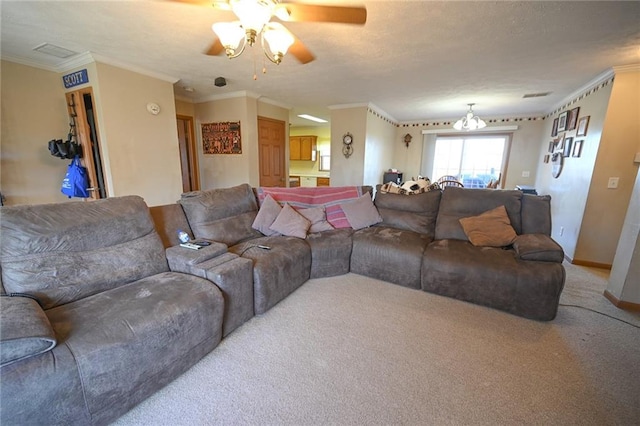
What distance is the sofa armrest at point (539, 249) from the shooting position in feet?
6.77

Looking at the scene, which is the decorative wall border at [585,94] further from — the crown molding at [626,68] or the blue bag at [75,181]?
the blue bag at [75,181]

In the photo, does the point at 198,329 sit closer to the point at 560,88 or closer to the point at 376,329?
the point at 376,329

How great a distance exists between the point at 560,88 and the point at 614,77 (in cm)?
85

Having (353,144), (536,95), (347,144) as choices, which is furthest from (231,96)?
(536,95)

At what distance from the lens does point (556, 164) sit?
4176 millimetres

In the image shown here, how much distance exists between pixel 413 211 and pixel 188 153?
14.9ft

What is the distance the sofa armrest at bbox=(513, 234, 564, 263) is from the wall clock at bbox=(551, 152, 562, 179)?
2642 mm

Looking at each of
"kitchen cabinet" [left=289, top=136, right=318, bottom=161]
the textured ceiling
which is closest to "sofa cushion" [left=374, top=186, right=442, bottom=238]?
the textured ceiling

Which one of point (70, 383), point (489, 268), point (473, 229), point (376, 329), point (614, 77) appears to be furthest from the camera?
point (614, 77)

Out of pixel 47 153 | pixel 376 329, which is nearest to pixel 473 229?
pixel 376 329

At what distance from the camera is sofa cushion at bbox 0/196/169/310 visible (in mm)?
1388

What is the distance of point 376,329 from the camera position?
1930 millimetres

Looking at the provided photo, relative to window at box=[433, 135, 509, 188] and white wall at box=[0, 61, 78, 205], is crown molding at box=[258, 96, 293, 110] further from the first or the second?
window at box=[433, 135, 509, 188]

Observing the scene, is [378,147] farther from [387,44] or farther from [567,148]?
[387,44]
